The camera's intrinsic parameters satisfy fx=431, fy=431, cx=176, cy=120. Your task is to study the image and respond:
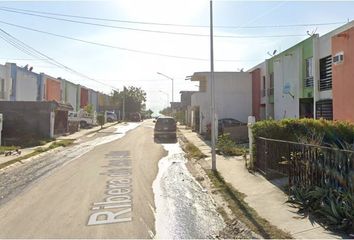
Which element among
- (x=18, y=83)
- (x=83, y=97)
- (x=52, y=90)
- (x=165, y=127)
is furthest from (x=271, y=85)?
(x=83, y=97)

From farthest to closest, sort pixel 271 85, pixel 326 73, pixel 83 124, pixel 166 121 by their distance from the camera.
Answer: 1. pixel 83 124
2. pixel 166 121
3. pixel 271 85
4. pixel 326 73

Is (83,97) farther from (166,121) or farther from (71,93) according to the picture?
(166,121)

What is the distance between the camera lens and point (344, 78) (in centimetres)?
1983

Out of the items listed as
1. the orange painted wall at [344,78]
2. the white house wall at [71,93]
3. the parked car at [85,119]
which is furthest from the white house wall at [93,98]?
the orange painted wall at [344,78]

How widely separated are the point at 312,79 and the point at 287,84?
12.5 ft

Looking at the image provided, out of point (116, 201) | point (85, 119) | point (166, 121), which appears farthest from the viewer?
point (85, 119)

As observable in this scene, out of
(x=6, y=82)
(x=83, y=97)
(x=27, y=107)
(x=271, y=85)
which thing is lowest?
(x=27, y=107)

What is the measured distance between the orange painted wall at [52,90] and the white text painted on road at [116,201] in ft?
114

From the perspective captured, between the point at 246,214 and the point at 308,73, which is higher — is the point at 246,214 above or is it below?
below

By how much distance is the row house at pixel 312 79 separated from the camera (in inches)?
776

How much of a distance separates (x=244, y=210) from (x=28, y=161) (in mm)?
12901

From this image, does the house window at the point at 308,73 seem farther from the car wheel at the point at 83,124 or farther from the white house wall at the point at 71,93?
the white house wall at the point at 71,93

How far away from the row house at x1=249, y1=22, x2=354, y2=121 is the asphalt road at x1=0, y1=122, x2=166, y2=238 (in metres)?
10.3

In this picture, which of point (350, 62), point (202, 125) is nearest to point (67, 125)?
point (202, 125)
